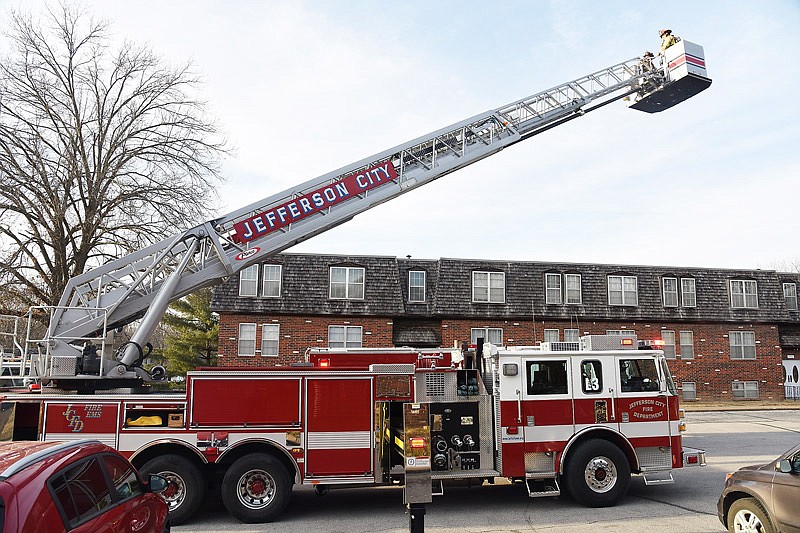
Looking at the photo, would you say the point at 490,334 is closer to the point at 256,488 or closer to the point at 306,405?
the point at 306,405

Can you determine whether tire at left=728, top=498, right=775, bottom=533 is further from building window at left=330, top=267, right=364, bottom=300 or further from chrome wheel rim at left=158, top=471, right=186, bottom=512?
building window at left=330, top=267, right=364, bottom=300

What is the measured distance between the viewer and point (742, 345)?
98.5 ft

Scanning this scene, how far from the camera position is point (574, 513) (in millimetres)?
9258

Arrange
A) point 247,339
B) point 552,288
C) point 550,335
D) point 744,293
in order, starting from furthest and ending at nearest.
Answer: point 744,293, point 552,288, point 550,335, point 247,339

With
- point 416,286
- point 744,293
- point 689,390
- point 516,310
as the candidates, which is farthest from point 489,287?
point 744,293

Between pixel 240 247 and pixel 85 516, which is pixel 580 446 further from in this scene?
pixel 85 516

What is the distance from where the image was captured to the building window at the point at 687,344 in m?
29.4

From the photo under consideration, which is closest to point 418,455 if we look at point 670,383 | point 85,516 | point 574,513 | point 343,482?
point 343,482

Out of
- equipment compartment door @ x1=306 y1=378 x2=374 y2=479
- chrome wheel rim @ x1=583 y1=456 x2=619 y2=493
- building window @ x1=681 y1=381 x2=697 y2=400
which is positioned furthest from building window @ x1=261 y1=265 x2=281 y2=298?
building window @ x1=681 y1=381 x2=697 y2=400

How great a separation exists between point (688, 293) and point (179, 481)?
26751mm

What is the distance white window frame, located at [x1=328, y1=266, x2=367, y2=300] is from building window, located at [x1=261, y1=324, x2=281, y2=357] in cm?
264

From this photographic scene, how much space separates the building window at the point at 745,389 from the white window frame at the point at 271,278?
69.8ft

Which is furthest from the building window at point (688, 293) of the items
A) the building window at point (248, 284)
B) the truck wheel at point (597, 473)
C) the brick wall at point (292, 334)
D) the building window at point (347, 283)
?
the truck wheel at point (597, 473)

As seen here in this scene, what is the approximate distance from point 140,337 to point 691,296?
26633mm
